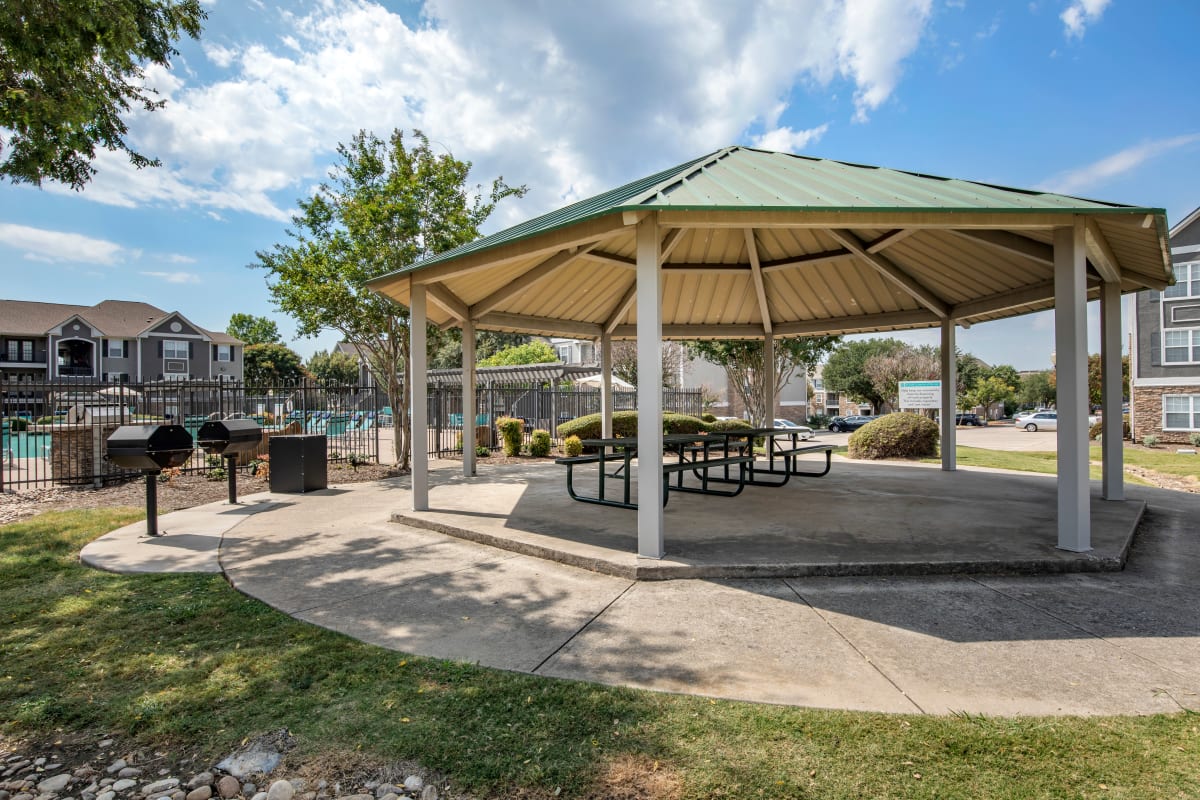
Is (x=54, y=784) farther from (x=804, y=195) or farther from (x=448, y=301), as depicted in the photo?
(x=448, y=301)

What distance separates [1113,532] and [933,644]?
4.06m

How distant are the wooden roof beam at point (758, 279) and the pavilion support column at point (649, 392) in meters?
4.20

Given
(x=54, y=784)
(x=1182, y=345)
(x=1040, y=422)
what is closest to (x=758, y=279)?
(x=54, y=784)

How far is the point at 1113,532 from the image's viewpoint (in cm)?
600

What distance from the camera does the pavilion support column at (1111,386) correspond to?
774 centimetres

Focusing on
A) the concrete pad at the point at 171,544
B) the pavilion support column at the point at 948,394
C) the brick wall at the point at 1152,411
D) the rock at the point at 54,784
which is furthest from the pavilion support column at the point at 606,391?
the brick wall at the point at 1152,411

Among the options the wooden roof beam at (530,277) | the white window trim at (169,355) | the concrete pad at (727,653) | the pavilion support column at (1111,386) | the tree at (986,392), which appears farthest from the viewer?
the tree at (986,392)

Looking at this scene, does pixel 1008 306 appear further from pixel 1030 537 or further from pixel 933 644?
pixel 933 644

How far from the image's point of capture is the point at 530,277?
8445 mm

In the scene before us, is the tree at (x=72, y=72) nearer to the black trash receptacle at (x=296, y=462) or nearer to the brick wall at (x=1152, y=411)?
the black trash receptacle at (x=296, y=462)

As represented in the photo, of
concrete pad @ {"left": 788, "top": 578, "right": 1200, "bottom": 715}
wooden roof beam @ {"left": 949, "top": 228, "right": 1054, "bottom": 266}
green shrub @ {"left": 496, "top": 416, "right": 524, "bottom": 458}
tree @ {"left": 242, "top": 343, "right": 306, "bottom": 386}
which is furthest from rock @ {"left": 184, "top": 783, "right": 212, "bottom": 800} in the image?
tree @ {"left": 242, "top": 343, "right": 306, "bottom": 386}

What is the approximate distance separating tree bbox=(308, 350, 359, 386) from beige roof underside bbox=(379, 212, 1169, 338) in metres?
56.6

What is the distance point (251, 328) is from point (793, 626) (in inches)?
3329

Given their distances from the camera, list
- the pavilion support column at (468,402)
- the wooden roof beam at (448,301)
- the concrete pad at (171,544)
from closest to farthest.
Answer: the concrete pad at (171,544) < the wooden roof beam at (448,301) < the pavilion support column at (468,402)
